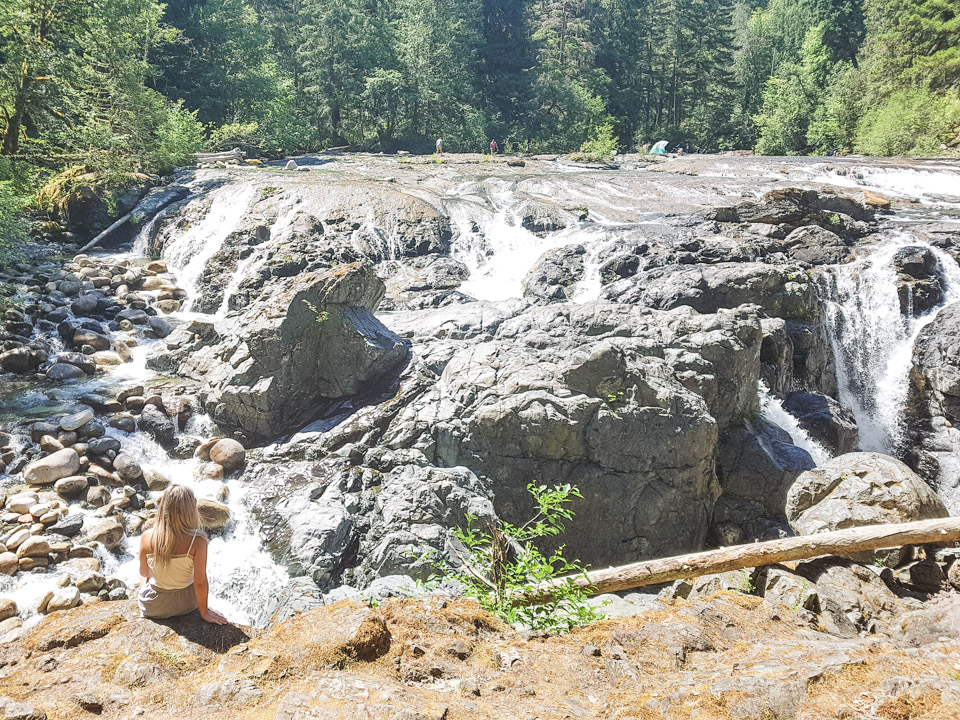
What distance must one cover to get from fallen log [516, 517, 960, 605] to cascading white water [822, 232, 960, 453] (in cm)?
987

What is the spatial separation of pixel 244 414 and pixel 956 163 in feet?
95.2

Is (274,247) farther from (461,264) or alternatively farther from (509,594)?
(509,594)

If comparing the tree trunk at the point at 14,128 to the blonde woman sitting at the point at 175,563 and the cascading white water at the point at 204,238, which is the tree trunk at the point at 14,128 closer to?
the cascading white water at the point at 204,238

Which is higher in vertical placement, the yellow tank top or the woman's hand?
the yellow tank top

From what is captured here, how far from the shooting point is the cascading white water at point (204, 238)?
17328mm


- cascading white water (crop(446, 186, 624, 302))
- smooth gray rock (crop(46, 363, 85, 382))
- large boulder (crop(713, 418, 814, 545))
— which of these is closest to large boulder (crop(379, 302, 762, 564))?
large boulder (crop(713, 418, 814, 545))

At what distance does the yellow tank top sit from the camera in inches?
163

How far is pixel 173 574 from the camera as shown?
4.17 m

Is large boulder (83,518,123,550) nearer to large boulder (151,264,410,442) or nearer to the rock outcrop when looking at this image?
large boulder (151,264,410,442)

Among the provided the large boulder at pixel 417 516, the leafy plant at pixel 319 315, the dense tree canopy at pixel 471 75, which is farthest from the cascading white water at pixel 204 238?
the large boulder at pixel 417 516

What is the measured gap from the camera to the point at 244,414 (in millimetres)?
10406

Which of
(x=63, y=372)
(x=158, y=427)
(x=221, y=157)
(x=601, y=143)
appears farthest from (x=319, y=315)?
(x=601, y=143)

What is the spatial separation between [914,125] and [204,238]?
1327 inches

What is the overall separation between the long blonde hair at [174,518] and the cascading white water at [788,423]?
1031 centimetres
